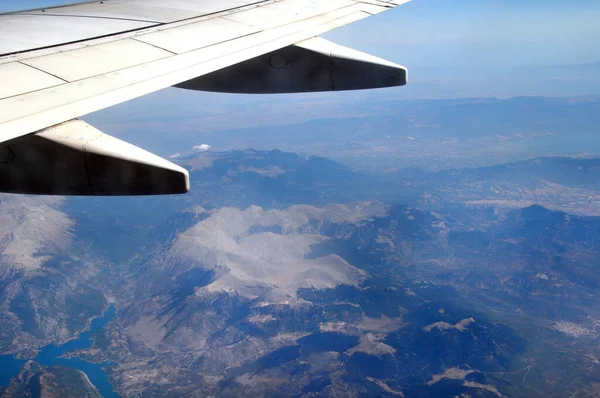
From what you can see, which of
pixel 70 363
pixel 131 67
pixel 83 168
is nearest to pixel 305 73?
pixel 131 67

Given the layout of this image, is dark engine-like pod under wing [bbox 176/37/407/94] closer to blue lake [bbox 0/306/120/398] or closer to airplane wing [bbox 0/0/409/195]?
airplane wing [bbox 0/0/409/195]

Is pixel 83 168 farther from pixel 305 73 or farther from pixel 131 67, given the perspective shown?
pixel 305 73

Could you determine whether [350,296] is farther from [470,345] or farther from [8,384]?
[8,384]

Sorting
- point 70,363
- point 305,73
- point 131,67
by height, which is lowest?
point 70,363

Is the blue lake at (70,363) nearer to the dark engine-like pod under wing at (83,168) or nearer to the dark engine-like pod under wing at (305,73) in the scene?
the dark engine-like pod under wing at (305,73)

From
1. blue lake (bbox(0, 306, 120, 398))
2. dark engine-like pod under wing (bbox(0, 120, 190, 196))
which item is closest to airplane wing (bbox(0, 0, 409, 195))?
dark engine-like pod under wing (bbox(0, 120, 190, 196))

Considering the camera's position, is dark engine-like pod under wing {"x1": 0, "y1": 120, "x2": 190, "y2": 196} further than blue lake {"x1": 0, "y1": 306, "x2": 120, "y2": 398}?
No
